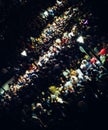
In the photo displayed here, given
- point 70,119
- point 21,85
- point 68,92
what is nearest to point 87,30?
point 21,85

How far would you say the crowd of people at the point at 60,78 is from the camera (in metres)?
4.28

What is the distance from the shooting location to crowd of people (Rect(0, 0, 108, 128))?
428cm

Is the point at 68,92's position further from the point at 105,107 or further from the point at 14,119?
the point at 14,119

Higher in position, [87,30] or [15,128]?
[87,30]

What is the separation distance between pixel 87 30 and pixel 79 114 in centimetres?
305

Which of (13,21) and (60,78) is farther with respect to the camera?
(13,21)

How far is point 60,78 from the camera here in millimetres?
5527

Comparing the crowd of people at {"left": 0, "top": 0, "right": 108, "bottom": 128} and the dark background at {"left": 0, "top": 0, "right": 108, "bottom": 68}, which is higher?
the dark background at {"left": 0, "top": 0, "right": 108, "bottom": 68}

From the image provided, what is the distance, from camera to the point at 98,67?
445 cm

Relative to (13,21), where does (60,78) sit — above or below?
below

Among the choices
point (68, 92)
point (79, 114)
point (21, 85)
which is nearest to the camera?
point (79, 114)

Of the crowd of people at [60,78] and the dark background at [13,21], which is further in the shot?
the dark background at [13,21]

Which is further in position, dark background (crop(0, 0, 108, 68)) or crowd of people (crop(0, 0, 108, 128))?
dark background (crop(0, 0, 108, 68))

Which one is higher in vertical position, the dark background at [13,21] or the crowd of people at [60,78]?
the dark background at [13,21]
